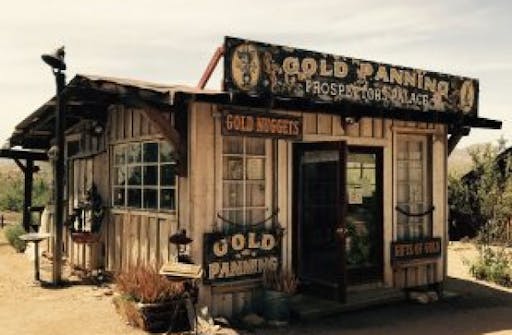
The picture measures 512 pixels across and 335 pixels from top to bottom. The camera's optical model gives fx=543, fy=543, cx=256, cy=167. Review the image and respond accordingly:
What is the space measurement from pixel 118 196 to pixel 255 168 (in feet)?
10.6

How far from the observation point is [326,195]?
26.8ft

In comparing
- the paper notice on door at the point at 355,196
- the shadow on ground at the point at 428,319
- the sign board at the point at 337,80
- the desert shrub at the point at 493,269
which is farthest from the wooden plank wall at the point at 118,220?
the desert shrub at the point at 493,269

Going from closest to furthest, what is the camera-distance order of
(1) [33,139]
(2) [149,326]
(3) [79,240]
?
(2) [149,326], (3) [79,240], (1) [33,139]

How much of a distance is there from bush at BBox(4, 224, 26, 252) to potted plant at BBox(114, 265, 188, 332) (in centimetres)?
861

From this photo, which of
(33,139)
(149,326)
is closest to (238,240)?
(149,326)

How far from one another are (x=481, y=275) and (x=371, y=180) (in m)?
3.49

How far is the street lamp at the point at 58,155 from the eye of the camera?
386 inches

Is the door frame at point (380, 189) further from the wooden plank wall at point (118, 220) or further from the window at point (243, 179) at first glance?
the wooden plank wall at point (118, 220)

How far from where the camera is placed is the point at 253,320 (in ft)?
24.1

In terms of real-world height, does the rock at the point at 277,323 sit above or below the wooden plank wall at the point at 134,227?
below

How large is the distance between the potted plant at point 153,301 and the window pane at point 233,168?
→ 1.66m

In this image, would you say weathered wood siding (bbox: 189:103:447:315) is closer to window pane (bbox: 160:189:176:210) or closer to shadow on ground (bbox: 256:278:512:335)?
window pane (bbox: 160:189:176:210)

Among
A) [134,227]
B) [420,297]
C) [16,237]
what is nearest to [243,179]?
[134,227]

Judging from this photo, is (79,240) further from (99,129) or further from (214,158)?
(214,158)
